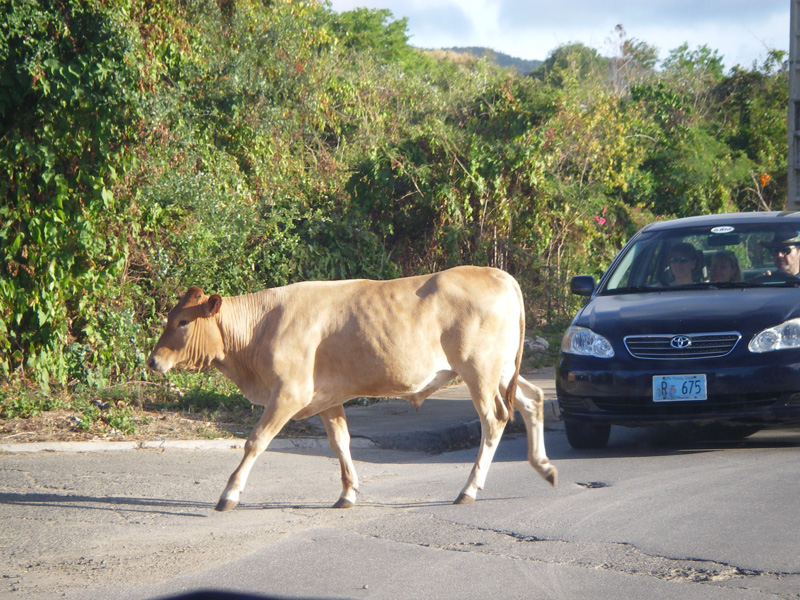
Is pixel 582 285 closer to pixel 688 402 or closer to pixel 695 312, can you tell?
pixel 695 312

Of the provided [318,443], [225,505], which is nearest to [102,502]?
[225,505]

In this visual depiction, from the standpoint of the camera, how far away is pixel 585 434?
7863mm

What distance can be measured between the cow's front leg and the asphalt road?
12 centimetres

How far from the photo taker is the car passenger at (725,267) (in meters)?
8.35

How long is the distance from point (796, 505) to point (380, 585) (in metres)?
2.82

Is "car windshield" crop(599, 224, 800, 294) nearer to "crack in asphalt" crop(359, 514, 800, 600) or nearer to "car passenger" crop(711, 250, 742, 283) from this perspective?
"car passenger" crop(711, 250, 742, 283)

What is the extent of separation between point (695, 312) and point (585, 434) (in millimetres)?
1365

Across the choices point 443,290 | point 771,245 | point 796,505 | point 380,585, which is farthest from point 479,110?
point 380,585

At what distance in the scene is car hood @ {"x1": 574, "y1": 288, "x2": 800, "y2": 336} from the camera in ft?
23.7

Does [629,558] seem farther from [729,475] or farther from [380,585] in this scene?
[729,475]

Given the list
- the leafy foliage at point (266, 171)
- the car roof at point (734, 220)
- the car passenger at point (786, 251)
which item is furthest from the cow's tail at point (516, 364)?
the leafy foliage at point (266, 171)

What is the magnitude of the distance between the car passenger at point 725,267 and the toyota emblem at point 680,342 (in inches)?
53.2

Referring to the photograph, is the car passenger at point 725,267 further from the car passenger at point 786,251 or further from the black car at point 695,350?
the car passenger at point 786,251

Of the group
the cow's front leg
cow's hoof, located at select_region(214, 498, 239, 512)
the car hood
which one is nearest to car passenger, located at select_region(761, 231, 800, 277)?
the car hood
